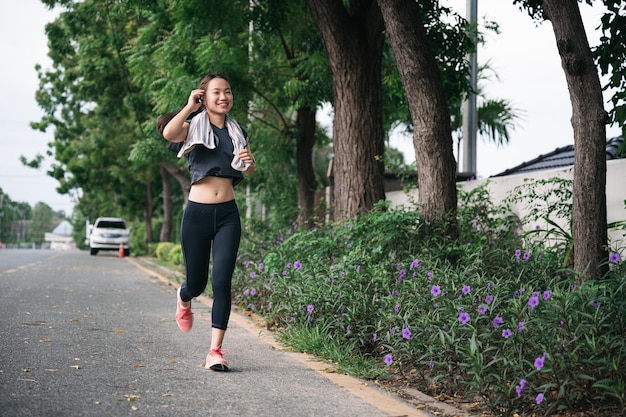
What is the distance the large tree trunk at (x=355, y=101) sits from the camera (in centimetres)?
1059

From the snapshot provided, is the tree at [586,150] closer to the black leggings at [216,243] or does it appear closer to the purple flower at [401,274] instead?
the purple flower at [401,274]

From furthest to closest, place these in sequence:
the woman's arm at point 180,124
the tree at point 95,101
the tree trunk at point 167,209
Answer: the tree trunk at point 167,209 → the tree at point 95,101 → the woman's arm at point 180,124

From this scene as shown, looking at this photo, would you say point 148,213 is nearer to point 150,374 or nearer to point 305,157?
point 305,157

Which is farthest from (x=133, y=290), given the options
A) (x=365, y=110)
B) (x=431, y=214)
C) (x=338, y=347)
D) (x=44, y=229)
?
(x=44, y=229)

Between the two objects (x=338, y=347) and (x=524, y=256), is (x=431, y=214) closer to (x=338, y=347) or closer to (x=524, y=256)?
(x=524, y=256)

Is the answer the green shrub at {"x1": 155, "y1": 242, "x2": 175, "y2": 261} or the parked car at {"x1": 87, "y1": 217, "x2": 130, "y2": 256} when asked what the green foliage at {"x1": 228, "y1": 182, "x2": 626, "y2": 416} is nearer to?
the green shrub at {"x1": 155, "y1": 242, "x2": 175, "y2": 261}

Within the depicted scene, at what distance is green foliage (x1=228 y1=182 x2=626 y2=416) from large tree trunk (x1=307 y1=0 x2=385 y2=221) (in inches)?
29.2

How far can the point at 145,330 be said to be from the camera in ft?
26.5

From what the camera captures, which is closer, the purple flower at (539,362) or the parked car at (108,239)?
the purple flower at (539,362)

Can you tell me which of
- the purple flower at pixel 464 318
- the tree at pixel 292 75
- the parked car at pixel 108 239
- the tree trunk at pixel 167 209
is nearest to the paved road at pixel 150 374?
the purple flower at pixel 464 318

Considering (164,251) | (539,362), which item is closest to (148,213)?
(164,251)

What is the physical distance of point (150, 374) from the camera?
18.2ft

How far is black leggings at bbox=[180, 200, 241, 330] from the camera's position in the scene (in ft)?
18.9

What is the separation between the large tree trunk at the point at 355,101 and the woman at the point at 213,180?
15.7ft
